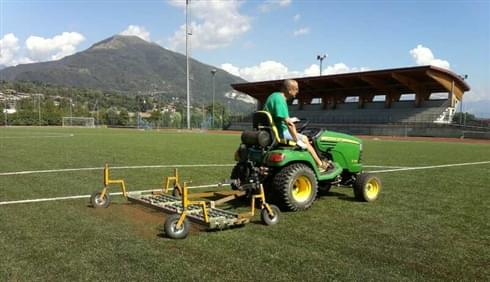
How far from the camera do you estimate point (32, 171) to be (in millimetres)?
11352

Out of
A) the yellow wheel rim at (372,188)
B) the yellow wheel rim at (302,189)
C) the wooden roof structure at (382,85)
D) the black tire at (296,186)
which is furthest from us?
the wooden roof structure at (382,85)

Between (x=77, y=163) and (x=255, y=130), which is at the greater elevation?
(x=255, y=130)

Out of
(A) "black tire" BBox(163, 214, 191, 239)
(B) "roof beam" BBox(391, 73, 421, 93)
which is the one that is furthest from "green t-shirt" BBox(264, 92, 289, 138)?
(B) "roof beam" BBox(391, 73, 421, 93)

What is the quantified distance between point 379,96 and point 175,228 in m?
63.3

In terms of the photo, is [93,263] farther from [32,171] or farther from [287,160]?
[32,171]

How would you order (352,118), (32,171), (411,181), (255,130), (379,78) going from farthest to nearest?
(352,118)
(379,78)
(32,171)
(411,181)
(255,130)

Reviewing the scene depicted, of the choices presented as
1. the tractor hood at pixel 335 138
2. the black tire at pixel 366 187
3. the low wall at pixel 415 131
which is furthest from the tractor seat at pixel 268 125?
the low wall at pixel 415 131

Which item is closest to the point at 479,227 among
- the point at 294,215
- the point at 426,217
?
the point at 426,217

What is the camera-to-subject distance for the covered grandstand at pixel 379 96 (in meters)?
54.5

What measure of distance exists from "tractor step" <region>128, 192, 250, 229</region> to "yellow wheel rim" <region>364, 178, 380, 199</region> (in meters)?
2.99

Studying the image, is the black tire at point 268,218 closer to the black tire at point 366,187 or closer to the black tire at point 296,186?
the black tire at point 296,186

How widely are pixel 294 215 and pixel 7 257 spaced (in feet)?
12.2

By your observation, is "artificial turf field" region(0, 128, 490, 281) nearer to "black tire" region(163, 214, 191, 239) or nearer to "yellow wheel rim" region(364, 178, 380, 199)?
"black tire" region(163, 214, 191, 239)

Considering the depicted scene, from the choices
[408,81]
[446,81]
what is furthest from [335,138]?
[446,81]
